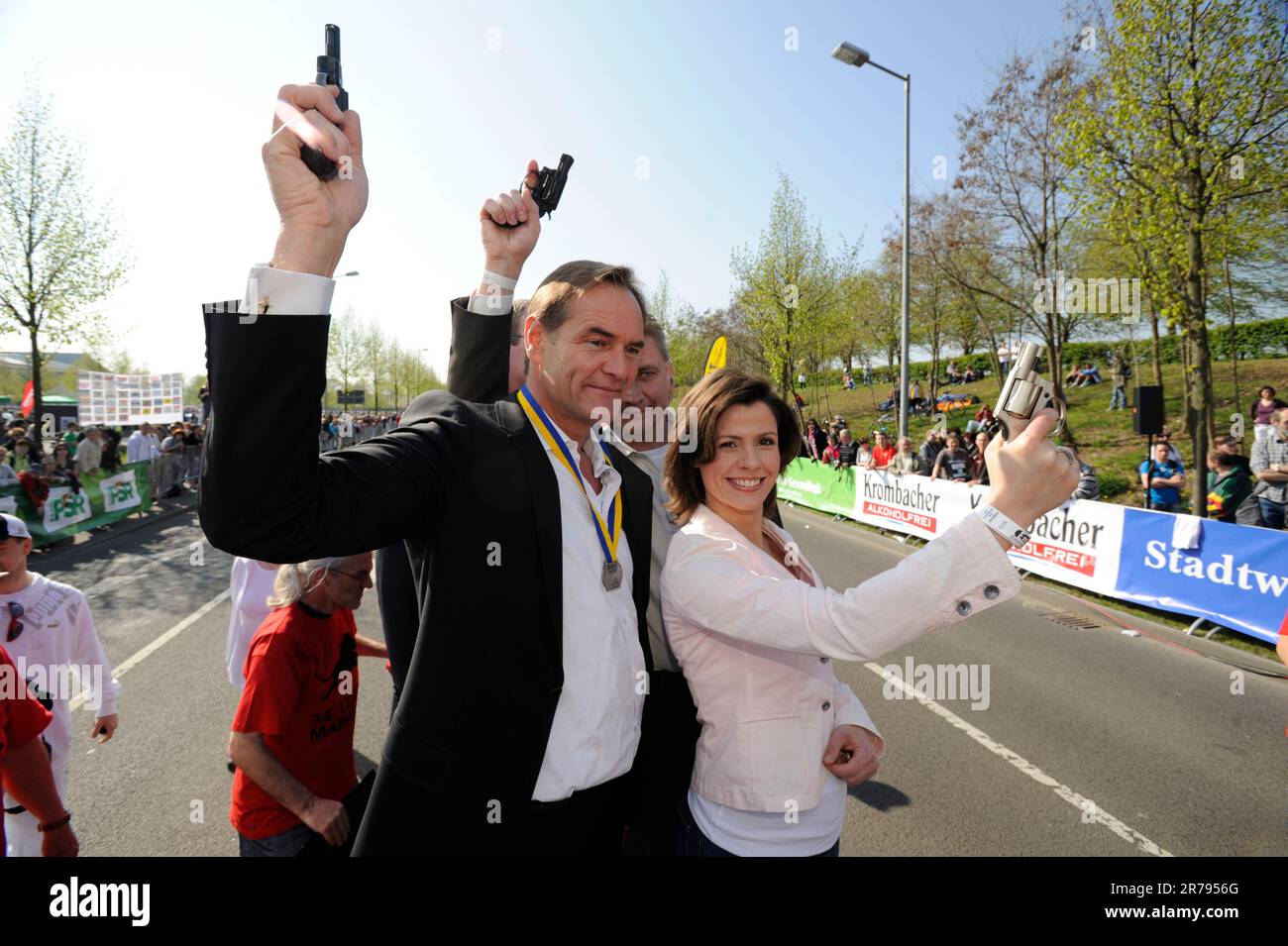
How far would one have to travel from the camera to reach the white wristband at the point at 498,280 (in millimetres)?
1882

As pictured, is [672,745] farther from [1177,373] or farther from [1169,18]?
[1177,373]

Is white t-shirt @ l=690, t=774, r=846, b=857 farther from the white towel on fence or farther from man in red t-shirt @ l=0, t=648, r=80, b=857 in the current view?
the white towel on fence

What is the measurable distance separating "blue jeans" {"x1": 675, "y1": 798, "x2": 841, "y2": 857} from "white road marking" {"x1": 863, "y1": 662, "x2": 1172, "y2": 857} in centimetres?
283

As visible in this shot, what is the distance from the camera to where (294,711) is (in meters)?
2.46

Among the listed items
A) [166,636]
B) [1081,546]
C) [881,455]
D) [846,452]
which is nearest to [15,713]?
[166,636]

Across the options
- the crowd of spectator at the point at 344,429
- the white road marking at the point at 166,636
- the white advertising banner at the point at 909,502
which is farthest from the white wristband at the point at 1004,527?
the crowd of spectator at the point at 344,429

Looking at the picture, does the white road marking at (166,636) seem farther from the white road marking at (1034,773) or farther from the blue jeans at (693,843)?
the white road marking at (1034,773)

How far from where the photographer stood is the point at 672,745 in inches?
71.8

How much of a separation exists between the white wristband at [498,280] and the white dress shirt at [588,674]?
0.60m

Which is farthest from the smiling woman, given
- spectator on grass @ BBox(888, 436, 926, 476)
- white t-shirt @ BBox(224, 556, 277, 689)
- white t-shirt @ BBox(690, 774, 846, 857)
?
spectator on grass @ BBox(888, 436, 926, 476)

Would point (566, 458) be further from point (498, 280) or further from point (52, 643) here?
point (52, 643)

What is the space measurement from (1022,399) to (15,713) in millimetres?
2786
